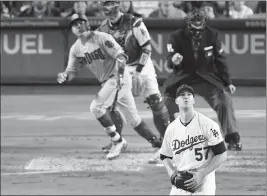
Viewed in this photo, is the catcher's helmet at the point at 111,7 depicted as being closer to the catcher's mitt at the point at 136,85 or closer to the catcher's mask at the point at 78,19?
the catcher's mask at the point at 78,19

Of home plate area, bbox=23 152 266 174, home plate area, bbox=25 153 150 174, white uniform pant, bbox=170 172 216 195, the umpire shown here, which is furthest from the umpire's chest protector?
home plate area, bbox=25 153 150 174

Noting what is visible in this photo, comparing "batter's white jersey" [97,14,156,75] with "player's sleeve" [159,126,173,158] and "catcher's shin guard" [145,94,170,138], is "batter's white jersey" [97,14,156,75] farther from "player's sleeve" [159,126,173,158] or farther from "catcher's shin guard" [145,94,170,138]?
"player's sleeve" [159,126,173,158]

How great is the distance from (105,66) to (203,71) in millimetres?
785

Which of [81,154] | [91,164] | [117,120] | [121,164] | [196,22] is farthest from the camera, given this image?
[81,154]

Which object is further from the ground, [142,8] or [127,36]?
[127,36]

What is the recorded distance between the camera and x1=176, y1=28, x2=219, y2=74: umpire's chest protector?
153 inches

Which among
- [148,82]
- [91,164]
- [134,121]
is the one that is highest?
[148,82]

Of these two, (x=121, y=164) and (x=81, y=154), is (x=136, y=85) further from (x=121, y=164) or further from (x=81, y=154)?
(x=81, y=154)

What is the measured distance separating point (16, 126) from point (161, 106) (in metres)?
6.85

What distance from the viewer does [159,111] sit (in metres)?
4.27

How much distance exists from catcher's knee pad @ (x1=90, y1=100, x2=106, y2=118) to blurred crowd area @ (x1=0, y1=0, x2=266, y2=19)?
0.52m

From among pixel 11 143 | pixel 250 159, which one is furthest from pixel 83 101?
pixel 11 143

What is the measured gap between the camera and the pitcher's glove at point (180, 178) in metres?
3.51

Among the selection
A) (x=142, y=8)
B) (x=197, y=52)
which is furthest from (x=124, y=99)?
(x=142, y=8)
